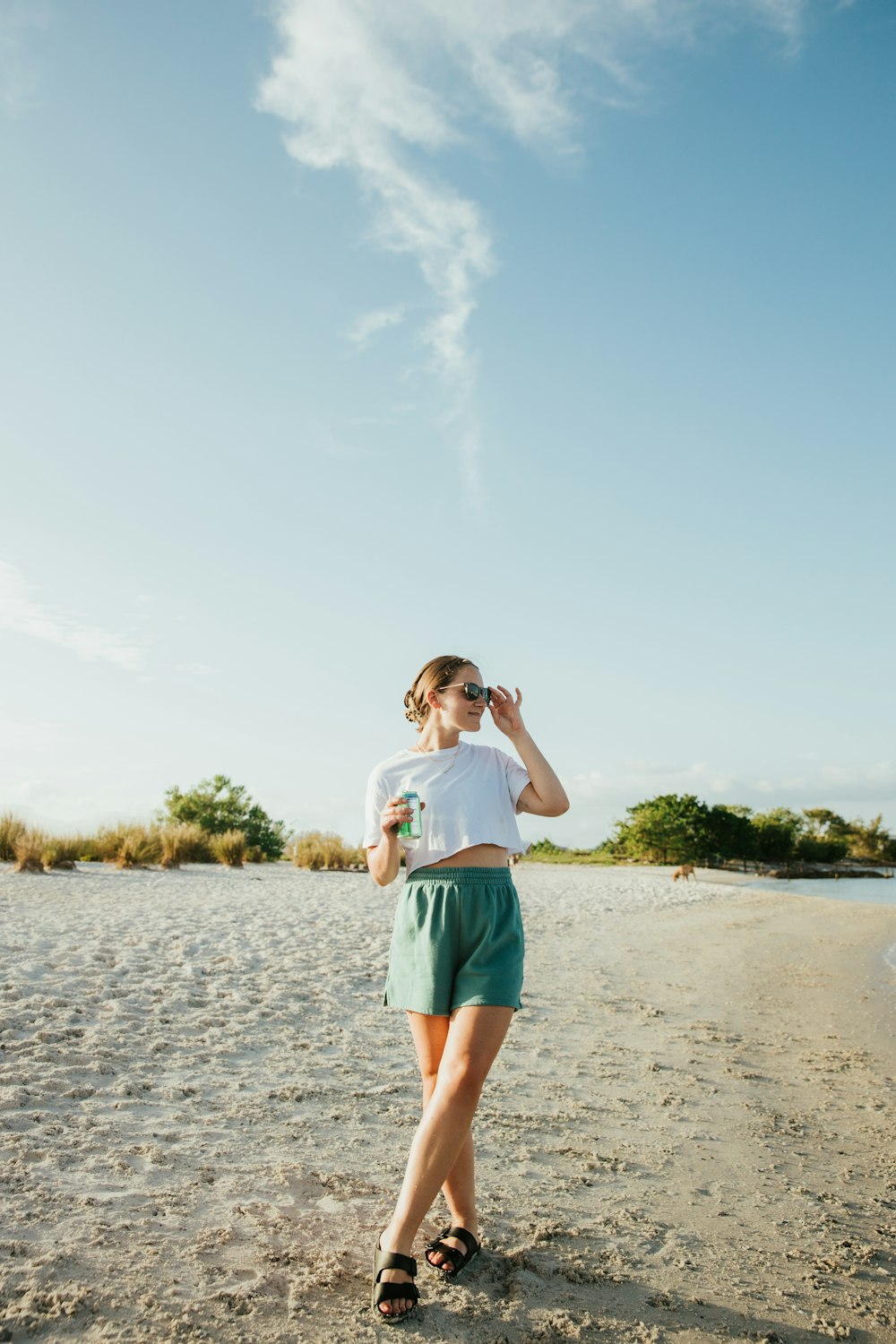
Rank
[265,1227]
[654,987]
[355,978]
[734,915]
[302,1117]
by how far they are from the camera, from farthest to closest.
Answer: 1. [734,915]
2. [654,987]
3. [355,978]
4. [302,1117]
5. [265,1227]

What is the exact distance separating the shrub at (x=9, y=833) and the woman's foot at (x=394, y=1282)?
17.4 metres

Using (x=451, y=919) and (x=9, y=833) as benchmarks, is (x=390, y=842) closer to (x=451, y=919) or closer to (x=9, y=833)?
(x=451, y=919)

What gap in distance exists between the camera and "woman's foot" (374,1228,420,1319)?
2676 millimetres

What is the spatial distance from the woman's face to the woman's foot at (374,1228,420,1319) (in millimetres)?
1685

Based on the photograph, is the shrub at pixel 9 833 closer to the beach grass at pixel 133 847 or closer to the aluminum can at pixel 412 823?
the beach grass at pixel 133 847

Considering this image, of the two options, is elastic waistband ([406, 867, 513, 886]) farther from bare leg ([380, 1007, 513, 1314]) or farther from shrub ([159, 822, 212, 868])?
shrub ([159, 822, 212, 868])

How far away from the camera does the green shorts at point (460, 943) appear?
9.31 feet

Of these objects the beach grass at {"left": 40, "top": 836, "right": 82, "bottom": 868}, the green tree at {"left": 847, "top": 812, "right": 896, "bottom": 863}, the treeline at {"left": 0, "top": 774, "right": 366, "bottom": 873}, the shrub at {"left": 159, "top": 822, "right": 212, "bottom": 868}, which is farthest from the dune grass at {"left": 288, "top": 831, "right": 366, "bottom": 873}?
the green tree at {"left": 847, "top": 812, "right": 896, "bottom": 863}

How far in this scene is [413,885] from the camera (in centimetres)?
302

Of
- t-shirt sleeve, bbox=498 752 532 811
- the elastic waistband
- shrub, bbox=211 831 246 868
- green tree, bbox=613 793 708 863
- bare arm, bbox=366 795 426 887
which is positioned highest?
green tree, bbox=613 793 708 863

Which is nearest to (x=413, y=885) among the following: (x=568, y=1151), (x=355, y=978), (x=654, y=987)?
(x=568, y=1151)

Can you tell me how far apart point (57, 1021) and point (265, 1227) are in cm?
320

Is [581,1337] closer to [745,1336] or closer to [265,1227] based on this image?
[745,1336]

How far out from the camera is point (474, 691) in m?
3.13
